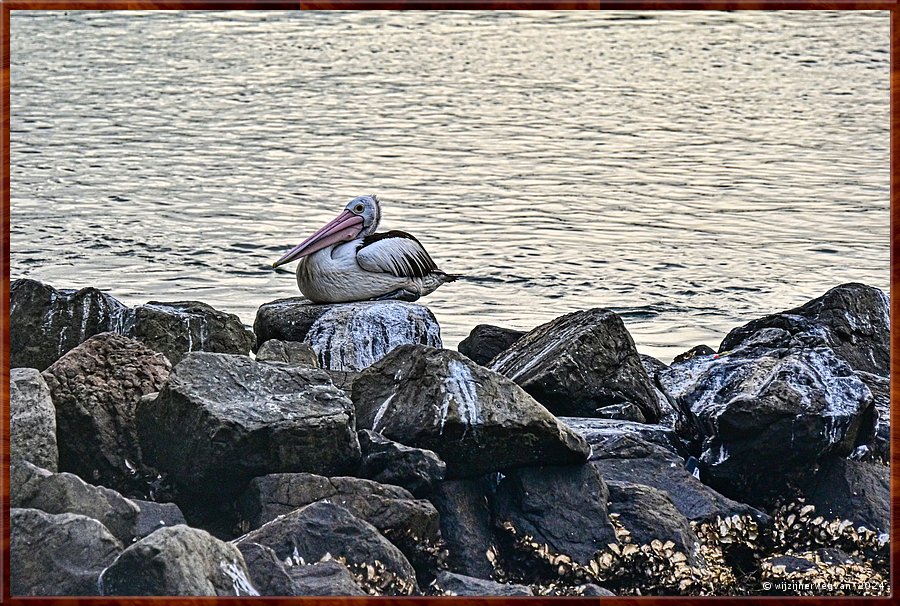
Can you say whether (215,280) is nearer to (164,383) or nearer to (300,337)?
(300,337)

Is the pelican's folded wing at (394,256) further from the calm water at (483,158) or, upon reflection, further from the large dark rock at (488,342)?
the calm water at (483,158)

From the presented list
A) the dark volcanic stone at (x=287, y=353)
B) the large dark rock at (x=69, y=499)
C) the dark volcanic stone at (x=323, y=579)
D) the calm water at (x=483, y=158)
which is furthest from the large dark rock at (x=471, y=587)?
the calm water at (x=483, y=158)

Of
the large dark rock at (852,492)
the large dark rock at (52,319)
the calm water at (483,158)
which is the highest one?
the large dark rock at (52,319)

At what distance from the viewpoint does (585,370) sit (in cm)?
662

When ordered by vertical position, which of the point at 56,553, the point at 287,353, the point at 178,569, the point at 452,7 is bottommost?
the point at 287,353

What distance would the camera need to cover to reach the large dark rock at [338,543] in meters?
5.09

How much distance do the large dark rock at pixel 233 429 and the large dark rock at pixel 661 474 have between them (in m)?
1.16

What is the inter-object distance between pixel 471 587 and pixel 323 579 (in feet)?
1.92

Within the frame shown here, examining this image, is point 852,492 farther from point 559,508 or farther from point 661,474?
point 559,508

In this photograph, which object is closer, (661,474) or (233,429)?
(233,429)

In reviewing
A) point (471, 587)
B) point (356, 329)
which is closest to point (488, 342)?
point (356, 329)

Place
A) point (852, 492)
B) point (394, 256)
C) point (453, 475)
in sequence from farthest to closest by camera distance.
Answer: point (394, 256)
point (852, 492)
point (453, 475)

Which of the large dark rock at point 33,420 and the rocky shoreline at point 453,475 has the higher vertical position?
the large dark rock at point 33,420

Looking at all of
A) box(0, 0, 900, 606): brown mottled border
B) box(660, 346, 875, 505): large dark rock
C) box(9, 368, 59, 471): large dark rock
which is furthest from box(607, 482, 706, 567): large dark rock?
box(9, 368, 59, 471): large dark rock
